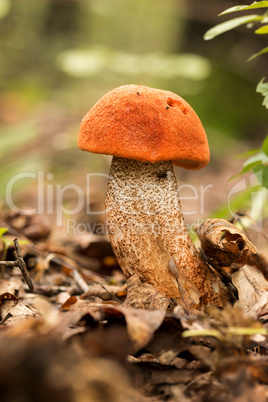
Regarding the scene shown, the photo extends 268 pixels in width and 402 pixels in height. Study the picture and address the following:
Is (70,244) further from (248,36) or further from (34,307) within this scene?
(248,36)

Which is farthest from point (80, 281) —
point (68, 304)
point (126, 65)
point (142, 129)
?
point (126, 65)

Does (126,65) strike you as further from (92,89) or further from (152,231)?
(152,231)

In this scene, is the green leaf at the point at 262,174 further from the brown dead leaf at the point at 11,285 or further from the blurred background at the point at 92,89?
the brown dead leaf at the point at 11,285

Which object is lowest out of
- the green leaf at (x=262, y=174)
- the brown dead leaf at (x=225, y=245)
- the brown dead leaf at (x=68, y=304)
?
the brown dead leaf at (x=68, y=304)

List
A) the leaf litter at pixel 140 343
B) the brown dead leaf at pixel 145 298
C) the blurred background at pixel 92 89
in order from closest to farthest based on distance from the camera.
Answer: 1. the leaf litter at pixel 140 343
2. the brown dead leaf at pixel 145 298
3. the blurred background at pixel 92 89

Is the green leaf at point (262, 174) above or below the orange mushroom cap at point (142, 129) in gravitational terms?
below

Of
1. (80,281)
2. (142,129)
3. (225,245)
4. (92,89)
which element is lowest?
(80,281)

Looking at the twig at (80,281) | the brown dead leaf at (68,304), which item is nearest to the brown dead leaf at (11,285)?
the brown dead leaf at (68,304)
